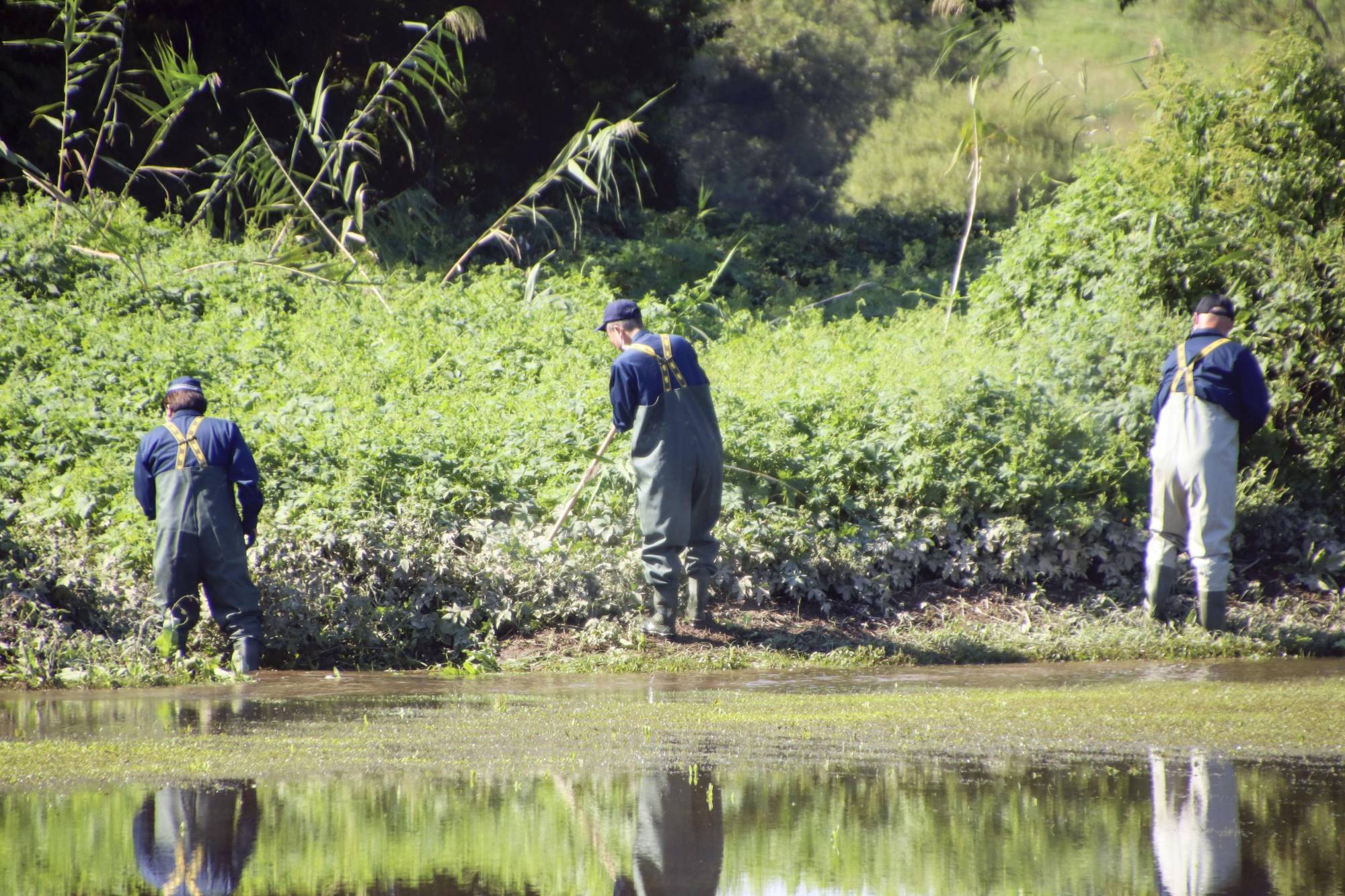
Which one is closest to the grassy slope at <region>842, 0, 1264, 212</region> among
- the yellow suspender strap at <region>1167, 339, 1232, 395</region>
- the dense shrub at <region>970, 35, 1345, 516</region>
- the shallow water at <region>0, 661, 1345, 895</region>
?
the dense shrub at <region>970, 35, 1345, 516</region>

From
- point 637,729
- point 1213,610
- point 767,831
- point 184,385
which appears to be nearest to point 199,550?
point 184,385

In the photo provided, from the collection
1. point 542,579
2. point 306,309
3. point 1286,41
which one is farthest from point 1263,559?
point 306,309

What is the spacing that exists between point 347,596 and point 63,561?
1.68 m

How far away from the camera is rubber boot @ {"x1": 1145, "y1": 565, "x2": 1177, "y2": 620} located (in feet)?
26.3

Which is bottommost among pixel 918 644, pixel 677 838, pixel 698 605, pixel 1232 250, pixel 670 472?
pixel 677 838

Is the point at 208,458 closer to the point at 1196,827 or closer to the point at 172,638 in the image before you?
the point at 172,638

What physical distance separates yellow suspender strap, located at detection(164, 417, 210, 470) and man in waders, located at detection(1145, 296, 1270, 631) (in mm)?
5520

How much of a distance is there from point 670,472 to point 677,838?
12.8ft

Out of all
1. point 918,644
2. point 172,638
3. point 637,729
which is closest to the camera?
point 637,729

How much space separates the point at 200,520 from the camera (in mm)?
7367

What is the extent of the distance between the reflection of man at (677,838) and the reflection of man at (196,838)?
43.2 inches

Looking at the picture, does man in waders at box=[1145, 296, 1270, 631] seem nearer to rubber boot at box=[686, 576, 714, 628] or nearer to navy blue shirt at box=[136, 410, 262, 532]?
rubber boot at box=[686, 576, 714, 628]

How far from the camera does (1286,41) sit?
10703 mm

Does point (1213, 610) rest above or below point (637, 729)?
above
